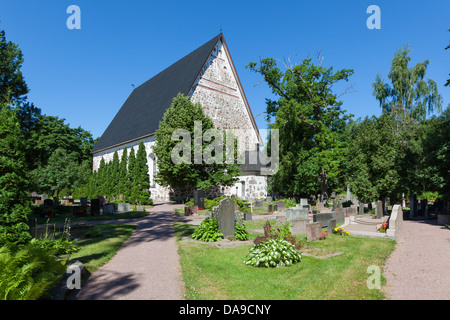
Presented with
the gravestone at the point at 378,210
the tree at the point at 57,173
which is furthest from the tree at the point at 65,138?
the gravestone at the point at 378,210

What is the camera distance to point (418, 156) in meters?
17.0

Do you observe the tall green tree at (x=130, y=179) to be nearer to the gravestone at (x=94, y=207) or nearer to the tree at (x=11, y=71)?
the gravestone at (x=94, y=207)

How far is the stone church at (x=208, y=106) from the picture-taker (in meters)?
32.0

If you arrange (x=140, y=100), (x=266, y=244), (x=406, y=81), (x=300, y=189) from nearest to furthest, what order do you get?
(x=266, y=244) < (x=300, y=189) < (x=406, y=81) < (x=140, y=100)

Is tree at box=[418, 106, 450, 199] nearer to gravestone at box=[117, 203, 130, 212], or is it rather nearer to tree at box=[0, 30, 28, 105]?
gravestone at box=[117, 203, 130, 212]

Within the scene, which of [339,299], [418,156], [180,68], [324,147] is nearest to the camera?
[339,299]

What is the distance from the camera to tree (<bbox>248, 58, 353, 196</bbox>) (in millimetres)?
23172

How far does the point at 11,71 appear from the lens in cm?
1655

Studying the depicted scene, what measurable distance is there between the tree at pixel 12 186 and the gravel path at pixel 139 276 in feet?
8.10

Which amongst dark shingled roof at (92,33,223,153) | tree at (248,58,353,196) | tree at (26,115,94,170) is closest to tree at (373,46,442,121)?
tree at (248,58,353,196)

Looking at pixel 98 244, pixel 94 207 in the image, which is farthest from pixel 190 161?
pixel 98 244
